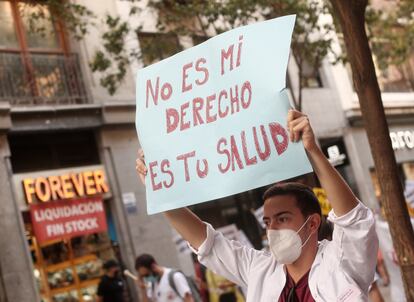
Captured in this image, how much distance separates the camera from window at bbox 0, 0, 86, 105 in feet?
45.1

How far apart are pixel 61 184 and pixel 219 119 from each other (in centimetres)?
1055

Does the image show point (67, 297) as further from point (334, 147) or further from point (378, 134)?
point (334, 147)

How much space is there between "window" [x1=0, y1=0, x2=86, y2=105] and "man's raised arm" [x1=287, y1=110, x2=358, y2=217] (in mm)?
11593

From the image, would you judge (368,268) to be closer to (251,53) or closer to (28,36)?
(251,53)

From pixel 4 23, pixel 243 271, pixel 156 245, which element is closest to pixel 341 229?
Result: pixel 243 271

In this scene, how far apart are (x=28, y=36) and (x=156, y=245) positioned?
5.10 m

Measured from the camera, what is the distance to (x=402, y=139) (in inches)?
887

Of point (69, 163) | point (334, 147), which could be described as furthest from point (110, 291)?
point (334, 147)

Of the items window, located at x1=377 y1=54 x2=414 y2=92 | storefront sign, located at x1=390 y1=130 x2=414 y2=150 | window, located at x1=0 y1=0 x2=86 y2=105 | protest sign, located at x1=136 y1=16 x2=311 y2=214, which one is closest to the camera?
protest sign, located at x1=136 y1=16 x2=311 y2=214

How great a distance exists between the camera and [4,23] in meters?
14.3

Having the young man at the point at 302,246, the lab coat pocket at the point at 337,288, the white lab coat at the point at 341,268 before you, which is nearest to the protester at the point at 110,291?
the young man at the point at 302,246

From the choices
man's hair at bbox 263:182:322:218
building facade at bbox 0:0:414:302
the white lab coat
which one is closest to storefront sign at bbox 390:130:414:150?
building facade at bbox 0:0:414:302

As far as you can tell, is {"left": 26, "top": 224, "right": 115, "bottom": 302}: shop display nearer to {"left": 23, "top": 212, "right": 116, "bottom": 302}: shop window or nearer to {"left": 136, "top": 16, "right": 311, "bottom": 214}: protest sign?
{"left": 23, "top": 212, "right": 116, "bottom": 302}: shop window

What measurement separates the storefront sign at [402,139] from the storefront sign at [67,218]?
11.7 m
